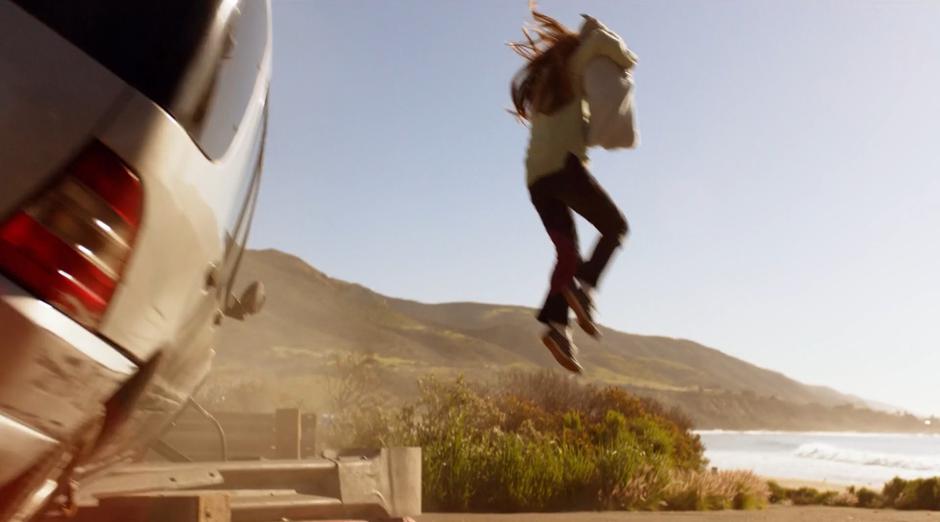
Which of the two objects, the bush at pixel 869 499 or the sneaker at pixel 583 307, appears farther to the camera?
the bush at pixel 869 499

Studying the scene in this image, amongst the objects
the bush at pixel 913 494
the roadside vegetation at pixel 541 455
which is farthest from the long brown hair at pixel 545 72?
the bush at pixel 913 494

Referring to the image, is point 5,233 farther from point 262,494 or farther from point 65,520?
point 262,494

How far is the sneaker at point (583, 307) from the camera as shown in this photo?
3266 millimetres

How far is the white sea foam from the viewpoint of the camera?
141 ft

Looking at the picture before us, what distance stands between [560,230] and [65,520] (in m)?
2.14

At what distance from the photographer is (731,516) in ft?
41.7

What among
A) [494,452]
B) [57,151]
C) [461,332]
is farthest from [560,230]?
[461,332]

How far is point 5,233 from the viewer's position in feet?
7.50

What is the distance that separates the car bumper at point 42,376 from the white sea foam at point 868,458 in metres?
41.5

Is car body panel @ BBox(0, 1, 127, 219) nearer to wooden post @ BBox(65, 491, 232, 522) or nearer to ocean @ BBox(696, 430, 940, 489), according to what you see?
wooden post @ BBox(65, 491, 232, 522)

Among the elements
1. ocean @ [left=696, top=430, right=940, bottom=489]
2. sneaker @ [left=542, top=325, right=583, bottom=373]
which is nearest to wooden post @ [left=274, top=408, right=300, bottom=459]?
sneaker @ [left=542, top=325, right=583, bottom=373]

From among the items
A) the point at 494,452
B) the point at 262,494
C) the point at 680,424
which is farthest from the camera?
the point at 680,424

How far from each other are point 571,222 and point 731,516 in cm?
1051

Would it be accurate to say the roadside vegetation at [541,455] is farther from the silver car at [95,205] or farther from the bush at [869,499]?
the silver car at [95,205]
